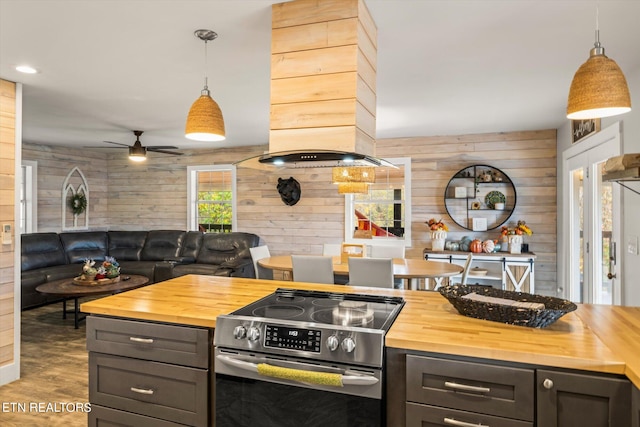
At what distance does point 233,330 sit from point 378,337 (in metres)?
0.63

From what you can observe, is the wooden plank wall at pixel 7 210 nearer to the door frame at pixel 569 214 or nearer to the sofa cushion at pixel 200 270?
the sofa cushion at pixel 200 270

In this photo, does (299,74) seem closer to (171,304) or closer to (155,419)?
(171,304)

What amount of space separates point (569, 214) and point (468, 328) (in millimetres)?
3854

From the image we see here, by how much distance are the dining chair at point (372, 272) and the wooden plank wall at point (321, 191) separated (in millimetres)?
2614

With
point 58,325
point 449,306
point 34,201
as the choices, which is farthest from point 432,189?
point 34,201

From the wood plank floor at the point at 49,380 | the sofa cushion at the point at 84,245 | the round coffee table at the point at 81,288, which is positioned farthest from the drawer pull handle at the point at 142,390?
the sofa cushion at the point at 84,245

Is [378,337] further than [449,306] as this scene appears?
No

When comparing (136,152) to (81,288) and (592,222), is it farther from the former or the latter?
(592,222)

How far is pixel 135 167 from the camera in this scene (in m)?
Answer: 7.64

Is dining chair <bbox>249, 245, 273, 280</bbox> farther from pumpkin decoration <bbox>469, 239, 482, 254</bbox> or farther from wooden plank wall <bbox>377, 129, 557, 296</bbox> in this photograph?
pumpkin decoration <bbox>469, 239, 482, 254</bbox>

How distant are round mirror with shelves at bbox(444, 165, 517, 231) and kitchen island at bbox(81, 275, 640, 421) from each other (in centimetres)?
361

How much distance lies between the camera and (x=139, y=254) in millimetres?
6945

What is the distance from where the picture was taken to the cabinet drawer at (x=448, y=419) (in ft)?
4.75

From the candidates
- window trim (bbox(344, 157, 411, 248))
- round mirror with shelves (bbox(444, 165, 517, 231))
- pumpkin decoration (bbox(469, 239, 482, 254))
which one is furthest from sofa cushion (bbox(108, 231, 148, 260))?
pumpkin decoration (bbox(469, 239, 482, 254))
